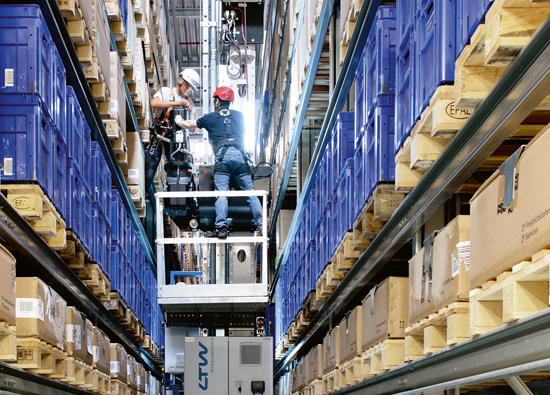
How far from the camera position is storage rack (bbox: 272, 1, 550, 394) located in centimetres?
259

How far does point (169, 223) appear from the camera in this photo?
15531 mm

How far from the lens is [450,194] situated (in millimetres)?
3855

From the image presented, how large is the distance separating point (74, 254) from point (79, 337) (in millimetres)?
689

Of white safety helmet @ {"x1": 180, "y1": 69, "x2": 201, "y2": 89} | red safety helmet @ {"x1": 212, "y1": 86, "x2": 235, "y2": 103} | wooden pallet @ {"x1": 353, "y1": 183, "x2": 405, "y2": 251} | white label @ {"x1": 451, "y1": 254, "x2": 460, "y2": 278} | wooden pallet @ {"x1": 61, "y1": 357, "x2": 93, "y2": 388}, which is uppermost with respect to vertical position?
white safety helmet @ {"x1": 180, "y1": 69, "x2": 201, "y2": 89}

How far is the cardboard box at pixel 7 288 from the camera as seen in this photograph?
12.9 feet

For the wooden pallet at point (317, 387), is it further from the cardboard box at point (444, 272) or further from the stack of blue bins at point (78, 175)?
the cardboard box at point (444, 272)

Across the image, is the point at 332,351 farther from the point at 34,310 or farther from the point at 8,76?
the point at 8,76

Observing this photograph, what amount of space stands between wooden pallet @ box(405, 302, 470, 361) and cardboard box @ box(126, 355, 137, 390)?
5887mm

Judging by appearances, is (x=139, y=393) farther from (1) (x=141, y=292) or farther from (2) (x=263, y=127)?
(2) (x=263, y=127)

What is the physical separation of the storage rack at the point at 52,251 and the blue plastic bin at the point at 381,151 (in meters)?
2.25

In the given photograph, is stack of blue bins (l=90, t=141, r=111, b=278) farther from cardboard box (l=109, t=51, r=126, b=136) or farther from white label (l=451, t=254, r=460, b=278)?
white label (l=451, t=254, r=460, b=278)

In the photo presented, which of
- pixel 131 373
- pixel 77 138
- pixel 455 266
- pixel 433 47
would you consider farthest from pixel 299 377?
pixel 433 47

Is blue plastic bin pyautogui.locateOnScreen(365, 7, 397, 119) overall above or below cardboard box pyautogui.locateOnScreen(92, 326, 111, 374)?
above

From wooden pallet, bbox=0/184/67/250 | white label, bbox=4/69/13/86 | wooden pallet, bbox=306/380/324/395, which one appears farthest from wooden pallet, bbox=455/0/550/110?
wooden pallet, bbox=306/380/324/395
